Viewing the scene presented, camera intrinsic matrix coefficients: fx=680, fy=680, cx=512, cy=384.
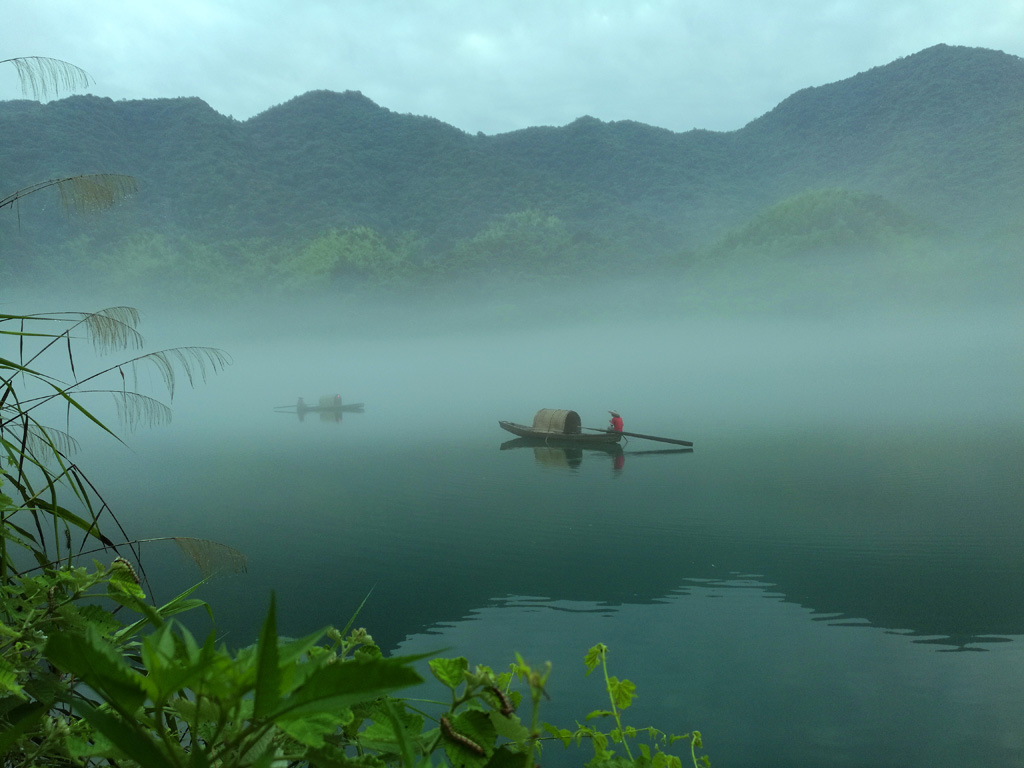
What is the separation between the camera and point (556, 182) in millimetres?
36844

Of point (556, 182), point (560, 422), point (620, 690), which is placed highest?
point (556, 182)

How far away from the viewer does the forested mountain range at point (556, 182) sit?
26625mm

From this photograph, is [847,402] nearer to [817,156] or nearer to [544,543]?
[817,156]

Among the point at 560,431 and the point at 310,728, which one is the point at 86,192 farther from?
the point at 560,431

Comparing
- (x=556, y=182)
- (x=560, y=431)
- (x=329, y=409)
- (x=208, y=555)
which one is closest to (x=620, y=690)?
(x=208, y=555)

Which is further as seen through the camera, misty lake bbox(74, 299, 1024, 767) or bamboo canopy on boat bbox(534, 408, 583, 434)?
bamboo canopy on boat bbox(534, 408, 583, 434)

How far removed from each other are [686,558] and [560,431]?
5.47 metres

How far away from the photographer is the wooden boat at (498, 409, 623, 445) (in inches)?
459

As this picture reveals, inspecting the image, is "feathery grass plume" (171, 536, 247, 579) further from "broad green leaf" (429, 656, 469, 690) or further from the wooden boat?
the wooden boat

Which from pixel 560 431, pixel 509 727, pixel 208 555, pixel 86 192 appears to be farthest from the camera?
pixel 560 431

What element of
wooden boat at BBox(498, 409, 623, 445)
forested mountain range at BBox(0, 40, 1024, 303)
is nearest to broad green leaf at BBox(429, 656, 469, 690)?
wooden boat at BBox(498, 409, 623, 445)

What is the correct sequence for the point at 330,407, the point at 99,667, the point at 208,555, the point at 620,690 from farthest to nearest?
the point at 330,407 → the point at 208,555 → the point at 620,690 → the point at 99,667

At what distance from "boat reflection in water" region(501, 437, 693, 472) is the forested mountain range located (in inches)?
650

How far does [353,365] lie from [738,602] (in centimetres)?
3410
